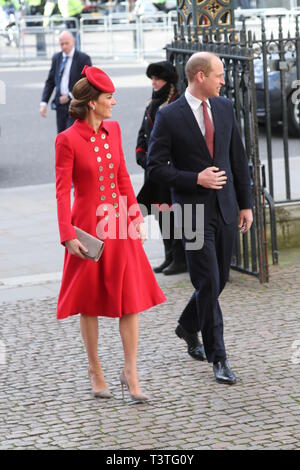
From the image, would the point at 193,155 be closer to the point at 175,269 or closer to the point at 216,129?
the point at 216,129

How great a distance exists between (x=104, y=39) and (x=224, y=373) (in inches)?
885

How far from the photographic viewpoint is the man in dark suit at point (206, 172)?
21.8ft

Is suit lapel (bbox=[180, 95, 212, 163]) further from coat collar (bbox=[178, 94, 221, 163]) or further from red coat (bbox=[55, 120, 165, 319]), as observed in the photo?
red coat (bbox=[55, 120, 165, 319])

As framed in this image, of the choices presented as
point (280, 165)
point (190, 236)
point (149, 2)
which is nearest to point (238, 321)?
point (190, 236)

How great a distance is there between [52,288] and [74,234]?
284cm

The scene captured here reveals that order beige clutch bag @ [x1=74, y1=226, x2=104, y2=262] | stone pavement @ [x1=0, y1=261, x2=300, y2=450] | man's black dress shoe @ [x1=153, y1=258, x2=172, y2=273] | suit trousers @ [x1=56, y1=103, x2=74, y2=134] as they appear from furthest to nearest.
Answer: suit trousers @ [x1=56, y1=103, x2=74, y2=134] < man's black dress shoe @ [x1=153, y1=258, x2=172, y2=273] < beige clutch bag @ [x1=74, y1=226, x2=104, y2=262] < stone pavement @ [x1=0, y1=261, x2=300, y2=450]

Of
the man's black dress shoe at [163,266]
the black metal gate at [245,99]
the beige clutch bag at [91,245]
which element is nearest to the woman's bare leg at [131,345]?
the beige clutch bag at [91,245]

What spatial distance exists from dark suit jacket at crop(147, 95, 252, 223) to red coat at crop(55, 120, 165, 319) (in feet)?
1.29

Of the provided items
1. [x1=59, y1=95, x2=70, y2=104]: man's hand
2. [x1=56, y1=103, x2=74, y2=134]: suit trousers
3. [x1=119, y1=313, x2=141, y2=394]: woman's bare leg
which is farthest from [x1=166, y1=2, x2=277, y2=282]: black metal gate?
[x1=56, y1=103, x2=74, y2=134]: suit trousers

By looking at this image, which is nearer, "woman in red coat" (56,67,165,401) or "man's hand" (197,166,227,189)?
"woman in red coat" (56,67,165,401)

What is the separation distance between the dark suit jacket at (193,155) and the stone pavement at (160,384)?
92cm

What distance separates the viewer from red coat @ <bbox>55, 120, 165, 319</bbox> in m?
6.33

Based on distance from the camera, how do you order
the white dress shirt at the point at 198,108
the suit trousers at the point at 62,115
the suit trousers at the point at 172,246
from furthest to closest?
1. the suit trousers at the point at 62,115
2. the suit trousers at the point at 172,246
3. the white dress shirt at the point at 198,108

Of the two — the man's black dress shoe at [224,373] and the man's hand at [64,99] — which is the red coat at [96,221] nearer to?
the man's black dress shoe at [224,373]
